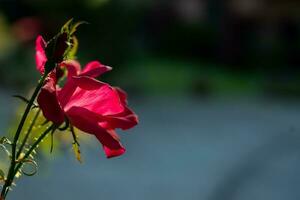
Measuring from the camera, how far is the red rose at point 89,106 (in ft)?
2.37

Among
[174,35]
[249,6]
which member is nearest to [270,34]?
[249,6]

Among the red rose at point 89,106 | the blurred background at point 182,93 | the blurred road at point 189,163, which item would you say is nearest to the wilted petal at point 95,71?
the red rose at point 89,106

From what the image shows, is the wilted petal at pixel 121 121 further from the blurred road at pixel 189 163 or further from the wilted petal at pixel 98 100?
the blurred road at pixel 189 163

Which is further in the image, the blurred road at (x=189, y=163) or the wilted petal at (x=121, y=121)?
the blurred road at (x=189, y=163)

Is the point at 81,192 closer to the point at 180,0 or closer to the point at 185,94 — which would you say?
the point at 185,94

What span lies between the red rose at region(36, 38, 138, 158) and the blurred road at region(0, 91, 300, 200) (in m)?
2.79

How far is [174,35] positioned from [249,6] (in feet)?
4.77

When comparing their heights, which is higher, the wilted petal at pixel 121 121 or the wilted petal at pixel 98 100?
the wilted petal at pixel 98 100

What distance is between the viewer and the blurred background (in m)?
5.34

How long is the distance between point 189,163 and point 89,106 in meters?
5.63

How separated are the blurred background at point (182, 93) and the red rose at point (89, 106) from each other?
1.61 feet

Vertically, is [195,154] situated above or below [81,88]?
below

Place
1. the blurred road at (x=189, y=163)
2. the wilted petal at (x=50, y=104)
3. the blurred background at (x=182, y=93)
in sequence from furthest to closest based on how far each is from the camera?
the blurred background at (x=182, y=93) < the blurred road at (x=189, y=163) < the wilted petal at (x=50, y=104)

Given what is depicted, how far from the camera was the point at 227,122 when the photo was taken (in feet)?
27.5
